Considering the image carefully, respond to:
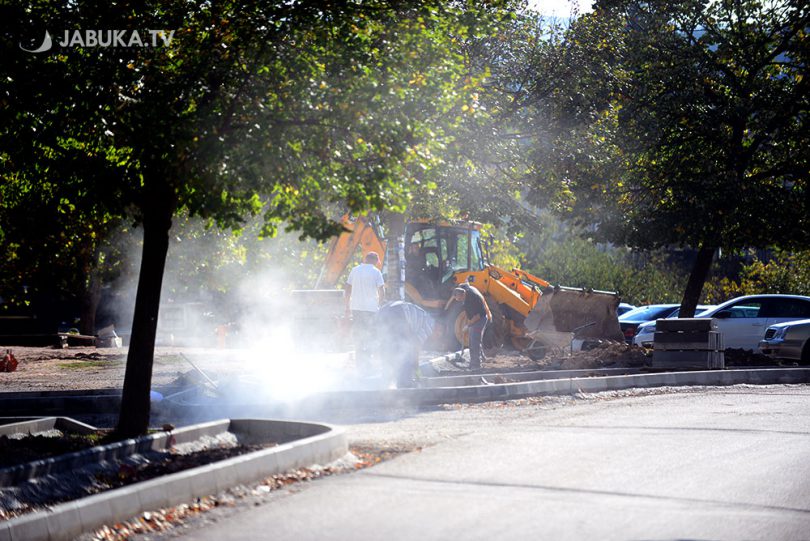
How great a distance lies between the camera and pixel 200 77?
8672 millimetres

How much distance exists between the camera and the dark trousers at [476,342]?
18938mm

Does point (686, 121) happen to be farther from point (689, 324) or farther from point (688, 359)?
point (688, 359)

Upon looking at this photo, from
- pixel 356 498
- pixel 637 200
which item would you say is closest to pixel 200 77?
pixel 356 498

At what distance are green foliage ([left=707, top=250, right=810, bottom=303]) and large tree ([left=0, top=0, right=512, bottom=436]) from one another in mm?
38746

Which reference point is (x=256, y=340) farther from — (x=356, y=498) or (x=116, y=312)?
(x=356, y=498)

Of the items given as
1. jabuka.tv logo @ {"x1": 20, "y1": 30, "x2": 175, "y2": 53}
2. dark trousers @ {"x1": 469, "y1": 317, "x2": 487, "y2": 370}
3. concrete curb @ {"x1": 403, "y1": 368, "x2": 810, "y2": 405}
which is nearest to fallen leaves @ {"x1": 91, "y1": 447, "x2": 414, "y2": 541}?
jabuka.tv logo @ {"x1": 20, "y1": 30, "x2": 175, "y2": 53}

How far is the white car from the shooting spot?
82.1 ft

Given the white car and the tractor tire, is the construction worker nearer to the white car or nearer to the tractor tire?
the tractor tire

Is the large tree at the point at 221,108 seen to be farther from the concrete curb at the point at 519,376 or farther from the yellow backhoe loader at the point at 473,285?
the yellow backhoe loader at the point at 473,285

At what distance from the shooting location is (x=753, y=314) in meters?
25.7

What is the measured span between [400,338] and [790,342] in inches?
418

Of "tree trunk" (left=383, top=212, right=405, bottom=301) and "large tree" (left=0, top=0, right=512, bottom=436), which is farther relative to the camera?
"tree trunk" (left=383, top=212, right=405, bottom=301)

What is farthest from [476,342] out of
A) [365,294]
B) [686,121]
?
[686,121]

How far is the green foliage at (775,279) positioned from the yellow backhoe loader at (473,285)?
76.3 ft
